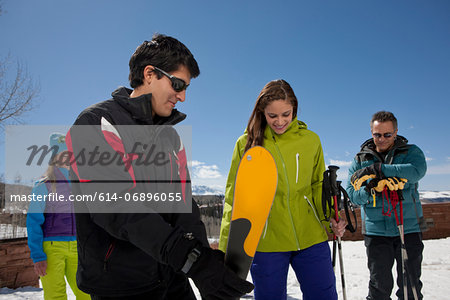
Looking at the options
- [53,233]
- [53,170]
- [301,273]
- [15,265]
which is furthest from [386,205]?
[15,265]

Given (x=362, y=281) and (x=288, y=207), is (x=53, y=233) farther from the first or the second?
(x=362, y=281)

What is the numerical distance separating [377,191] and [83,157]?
2.92 metres

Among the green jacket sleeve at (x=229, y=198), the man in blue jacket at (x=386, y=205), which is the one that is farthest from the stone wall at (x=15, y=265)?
the man in blue jacket at (x=386, y=205)

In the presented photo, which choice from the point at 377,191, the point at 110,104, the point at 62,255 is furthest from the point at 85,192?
the point at 377,191

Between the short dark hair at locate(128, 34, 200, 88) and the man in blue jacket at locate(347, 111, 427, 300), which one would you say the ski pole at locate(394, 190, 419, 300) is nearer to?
the man in blue jacket at locate(347, 111, 427, 300)

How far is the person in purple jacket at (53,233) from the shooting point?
2.74 metres

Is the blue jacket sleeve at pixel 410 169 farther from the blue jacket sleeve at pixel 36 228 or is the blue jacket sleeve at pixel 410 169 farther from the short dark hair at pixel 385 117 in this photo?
the blue jacket sleeve at pixel 36 228

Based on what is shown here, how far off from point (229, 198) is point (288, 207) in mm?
432

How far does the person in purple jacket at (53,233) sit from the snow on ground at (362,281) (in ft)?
7.80

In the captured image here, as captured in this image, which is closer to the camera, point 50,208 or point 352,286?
point 50,208

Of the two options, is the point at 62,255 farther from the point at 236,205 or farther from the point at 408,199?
the point at 408,199

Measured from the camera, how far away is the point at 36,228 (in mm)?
2812

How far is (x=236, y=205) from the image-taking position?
1379mm

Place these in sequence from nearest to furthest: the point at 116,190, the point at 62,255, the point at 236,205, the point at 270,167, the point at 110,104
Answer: the point at 116,190
the point at 110,104
the point at 236,205
the point at 270,167
the point at 62,255
